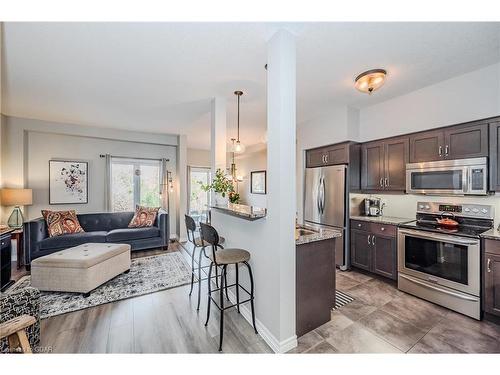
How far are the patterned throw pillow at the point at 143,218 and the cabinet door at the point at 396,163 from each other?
4511mm

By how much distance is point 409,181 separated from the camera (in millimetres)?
2916

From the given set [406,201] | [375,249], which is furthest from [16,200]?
[406,201]

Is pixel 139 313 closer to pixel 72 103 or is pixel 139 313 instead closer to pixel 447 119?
pixel 72 103

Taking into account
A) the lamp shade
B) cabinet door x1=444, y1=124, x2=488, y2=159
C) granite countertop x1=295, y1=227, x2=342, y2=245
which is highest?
cabinet door x1=444, y1=124, x2=488, y2=159

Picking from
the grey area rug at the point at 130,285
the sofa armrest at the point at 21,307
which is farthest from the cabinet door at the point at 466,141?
the sofa armrest at the point at 21,307

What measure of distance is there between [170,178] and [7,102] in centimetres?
300

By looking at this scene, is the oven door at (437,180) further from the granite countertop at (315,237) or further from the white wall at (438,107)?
the granite countertop at (315,237)

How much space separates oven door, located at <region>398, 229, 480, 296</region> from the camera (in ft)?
7.01

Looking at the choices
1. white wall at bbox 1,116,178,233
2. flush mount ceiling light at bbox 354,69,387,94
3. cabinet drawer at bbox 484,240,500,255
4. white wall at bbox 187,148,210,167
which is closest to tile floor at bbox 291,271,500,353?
cabinet drawer at bbox 484,240,500,255

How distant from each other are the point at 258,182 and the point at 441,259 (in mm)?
4839

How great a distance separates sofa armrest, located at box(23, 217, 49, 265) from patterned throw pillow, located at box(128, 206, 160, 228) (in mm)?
1371

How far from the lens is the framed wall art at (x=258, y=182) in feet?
21.2

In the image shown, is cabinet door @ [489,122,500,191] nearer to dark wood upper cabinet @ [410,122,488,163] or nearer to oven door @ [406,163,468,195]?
dark wood upper cabinet @ [410,122,488,163]

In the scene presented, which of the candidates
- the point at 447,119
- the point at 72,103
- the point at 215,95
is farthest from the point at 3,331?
the point at 447,119
